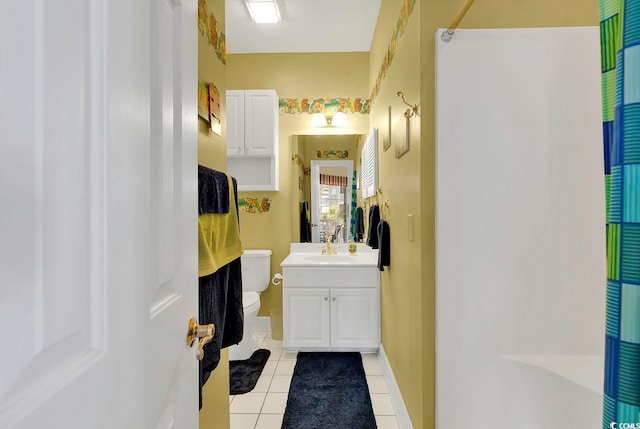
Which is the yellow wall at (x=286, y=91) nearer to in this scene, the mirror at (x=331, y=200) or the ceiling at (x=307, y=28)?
the ceiling at (x=307, y=28)

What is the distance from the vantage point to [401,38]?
5.81 feet

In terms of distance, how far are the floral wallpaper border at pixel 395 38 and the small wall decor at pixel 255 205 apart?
1402 millimetres

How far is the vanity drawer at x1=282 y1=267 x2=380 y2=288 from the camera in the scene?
2.64 m

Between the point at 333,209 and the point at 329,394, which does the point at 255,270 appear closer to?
the point at 333,209

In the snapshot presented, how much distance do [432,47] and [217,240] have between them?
1163 millimetres

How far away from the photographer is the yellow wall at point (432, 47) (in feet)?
4.48

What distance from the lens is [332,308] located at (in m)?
2.64

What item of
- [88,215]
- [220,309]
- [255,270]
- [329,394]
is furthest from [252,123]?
[88,215]

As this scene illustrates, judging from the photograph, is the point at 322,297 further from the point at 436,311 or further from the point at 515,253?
the point at 515,253

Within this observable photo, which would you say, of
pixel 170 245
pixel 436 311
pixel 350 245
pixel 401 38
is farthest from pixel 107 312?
pixel 350 245

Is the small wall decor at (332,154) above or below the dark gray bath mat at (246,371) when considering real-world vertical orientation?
above

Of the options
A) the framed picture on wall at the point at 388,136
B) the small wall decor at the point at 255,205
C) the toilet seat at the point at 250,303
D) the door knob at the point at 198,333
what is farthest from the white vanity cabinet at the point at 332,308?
the door knob at the point at 198,333

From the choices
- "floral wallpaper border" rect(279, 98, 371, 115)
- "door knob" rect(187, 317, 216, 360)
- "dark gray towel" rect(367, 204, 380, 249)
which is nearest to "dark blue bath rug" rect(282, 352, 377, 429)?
"dark gray towel" rect(367, 204, 380, 249)

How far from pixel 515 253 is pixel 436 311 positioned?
0.40 m
